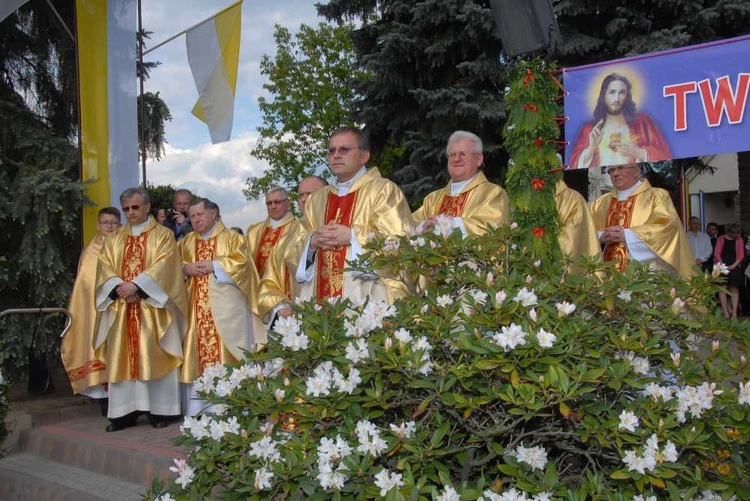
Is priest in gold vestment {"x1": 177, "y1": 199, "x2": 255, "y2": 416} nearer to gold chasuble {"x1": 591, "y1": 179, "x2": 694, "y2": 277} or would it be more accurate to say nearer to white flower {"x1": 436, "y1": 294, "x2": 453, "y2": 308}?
gold chasuble {"x1": 591, "y1": 179, "x2": 694, "y2": 277}

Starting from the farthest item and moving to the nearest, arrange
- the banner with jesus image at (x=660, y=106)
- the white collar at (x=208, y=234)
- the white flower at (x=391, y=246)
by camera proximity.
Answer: the white collar at (x=208, y=234) → the banner with jesus image at (x=660, y=106) → the white flower at (x=391, y=246)

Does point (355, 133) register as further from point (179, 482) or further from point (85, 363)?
point (85, 363)

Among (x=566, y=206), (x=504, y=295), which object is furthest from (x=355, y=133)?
(x=504, y=295)

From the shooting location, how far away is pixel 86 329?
8.19 metres

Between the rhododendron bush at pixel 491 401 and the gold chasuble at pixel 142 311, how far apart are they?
175 inches

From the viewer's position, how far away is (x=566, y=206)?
6.90 m

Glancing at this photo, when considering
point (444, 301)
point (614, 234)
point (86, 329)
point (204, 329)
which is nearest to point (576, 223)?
point (614, 234)

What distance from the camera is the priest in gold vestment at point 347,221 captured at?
517 centimetres

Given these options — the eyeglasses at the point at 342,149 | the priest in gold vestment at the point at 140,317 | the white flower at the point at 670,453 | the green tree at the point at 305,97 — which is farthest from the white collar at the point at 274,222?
the green tree at the point at 305,97

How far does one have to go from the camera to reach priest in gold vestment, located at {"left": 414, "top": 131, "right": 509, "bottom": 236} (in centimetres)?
572

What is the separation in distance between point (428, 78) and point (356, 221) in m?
8.70

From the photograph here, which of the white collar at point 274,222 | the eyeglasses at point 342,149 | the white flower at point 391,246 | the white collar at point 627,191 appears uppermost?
the eyeglasses at point 342,149

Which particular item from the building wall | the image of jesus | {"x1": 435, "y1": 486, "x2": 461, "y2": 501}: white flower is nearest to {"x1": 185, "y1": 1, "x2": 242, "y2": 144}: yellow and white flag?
the image of jesus

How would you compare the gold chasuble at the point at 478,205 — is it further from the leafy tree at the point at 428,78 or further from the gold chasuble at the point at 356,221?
the leafy tree at the point at 428,78
